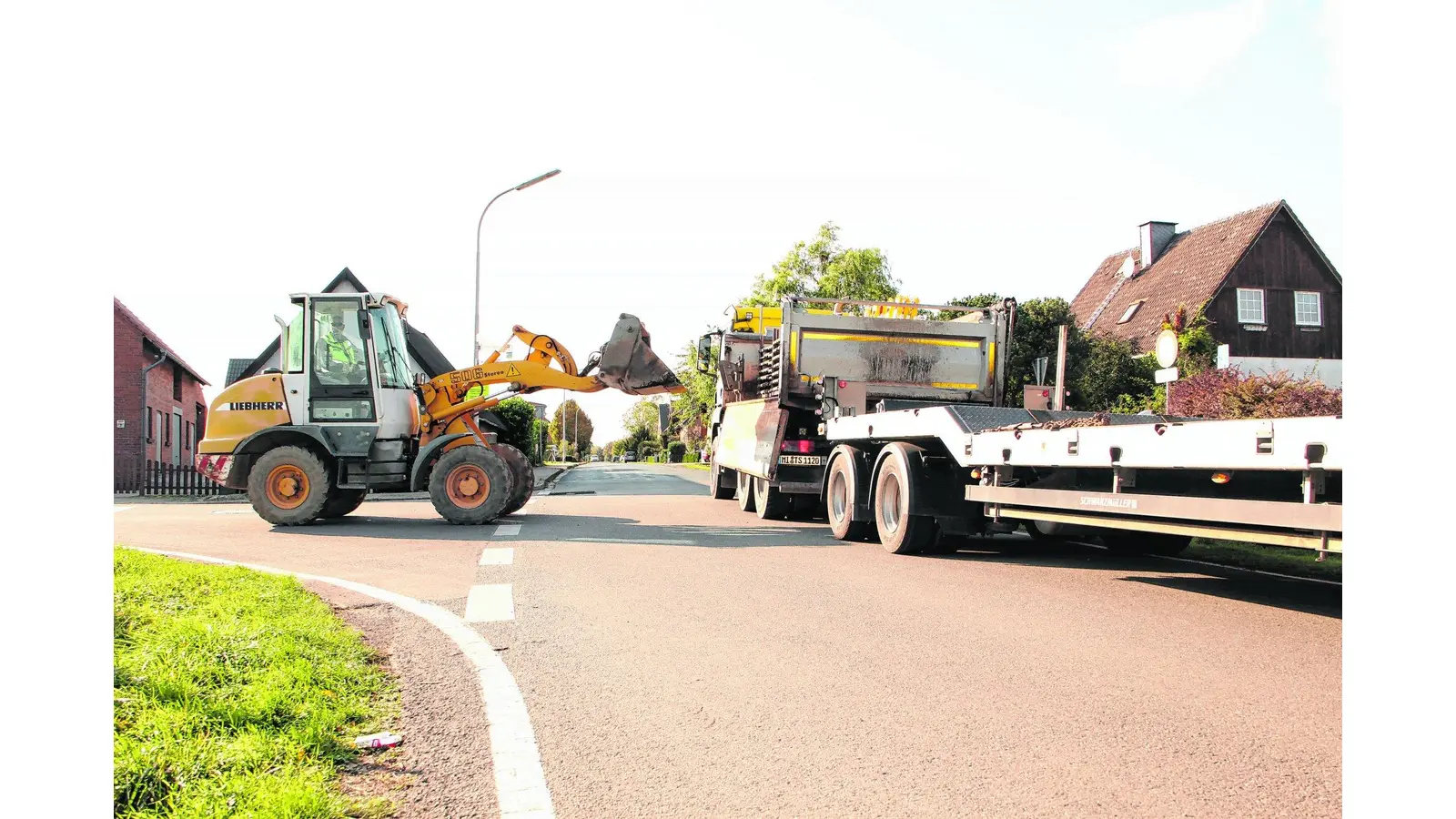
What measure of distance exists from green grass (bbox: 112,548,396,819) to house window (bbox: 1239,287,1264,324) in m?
35.5

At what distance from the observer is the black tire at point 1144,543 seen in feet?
35.6

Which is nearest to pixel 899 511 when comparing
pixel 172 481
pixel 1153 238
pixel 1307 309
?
pixel 172 481

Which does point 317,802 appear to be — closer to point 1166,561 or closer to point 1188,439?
point 1188,439

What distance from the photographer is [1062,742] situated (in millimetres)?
4176

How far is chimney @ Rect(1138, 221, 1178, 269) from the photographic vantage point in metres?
41.4

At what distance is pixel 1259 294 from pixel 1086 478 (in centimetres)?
3176

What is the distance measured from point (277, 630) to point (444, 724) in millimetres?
1998

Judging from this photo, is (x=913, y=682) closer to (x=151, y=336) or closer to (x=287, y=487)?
(x=287, y=487)

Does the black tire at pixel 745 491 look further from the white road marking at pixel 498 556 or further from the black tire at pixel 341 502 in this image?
the white road marking at pixel 498 556

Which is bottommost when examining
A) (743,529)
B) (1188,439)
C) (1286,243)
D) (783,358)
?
(743,529)

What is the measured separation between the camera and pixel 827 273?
159 feet

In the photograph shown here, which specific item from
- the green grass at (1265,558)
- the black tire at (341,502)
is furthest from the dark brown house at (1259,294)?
the black tire at (341,502)

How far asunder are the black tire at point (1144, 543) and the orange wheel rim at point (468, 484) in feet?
27.1
